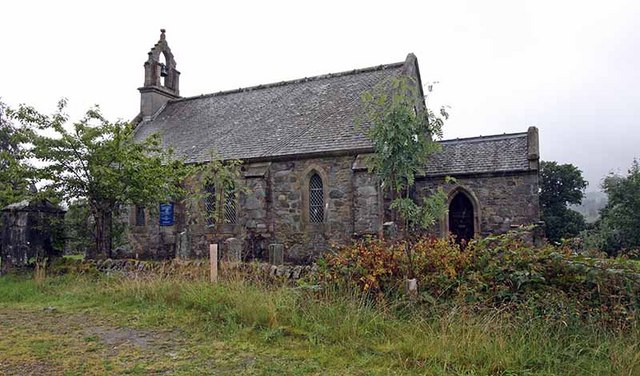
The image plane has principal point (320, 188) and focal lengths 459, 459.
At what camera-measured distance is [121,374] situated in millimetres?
5145

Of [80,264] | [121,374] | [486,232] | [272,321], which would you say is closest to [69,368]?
[121,374]

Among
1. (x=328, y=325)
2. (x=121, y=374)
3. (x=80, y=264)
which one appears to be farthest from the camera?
(x=80, y=264)

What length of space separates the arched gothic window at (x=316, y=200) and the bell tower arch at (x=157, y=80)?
12943 mm

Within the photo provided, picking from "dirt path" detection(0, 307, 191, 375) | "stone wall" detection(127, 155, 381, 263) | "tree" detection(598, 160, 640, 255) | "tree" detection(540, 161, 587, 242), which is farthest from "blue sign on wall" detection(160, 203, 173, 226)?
"tree" detection(540, 161, 587, 242)

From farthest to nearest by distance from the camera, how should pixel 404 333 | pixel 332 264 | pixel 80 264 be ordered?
pixel 80 264, pixel 332 264, pixel 404 333

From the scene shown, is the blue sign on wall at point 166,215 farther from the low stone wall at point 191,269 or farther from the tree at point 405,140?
the tree at point 405,140

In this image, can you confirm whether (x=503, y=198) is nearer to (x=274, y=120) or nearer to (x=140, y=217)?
(x=274, y=120)

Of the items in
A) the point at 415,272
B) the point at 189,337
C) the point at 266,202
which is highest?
the point at 266,202

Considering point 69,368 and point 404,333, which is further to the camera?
point 404,333

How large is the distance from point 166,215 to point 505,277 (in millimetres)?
16302

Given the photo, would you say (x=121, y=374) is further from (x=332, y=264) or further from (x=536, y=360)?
(x=536, y=360)

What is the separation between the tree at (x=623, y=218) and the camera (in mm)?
25844

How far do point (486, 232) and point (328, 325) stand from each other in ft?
41.1

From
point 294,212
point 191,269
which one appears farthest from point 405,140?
point 294,212
